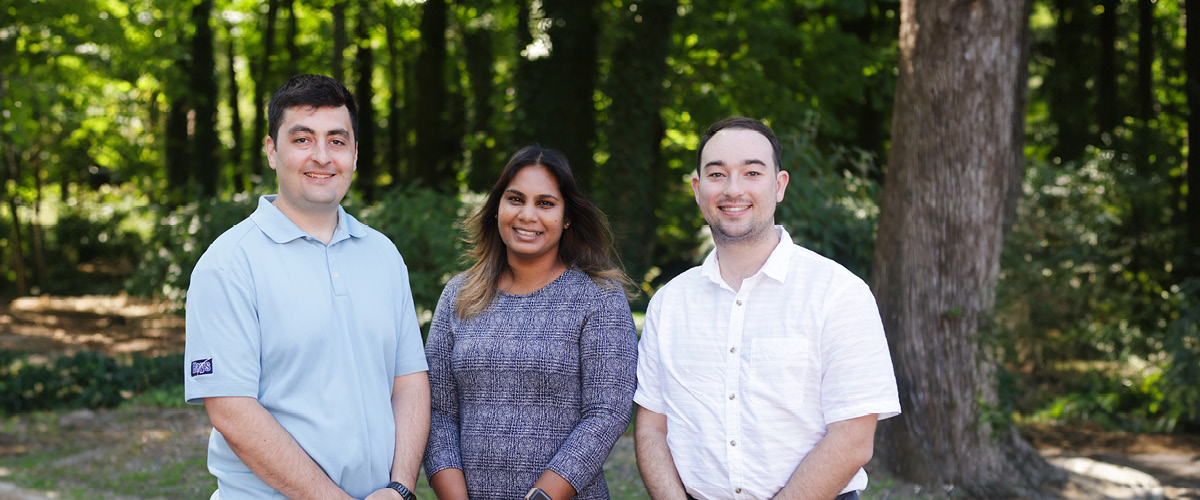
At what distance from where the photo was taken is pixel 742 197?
2873mm

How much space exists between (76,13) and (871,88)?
12351mm

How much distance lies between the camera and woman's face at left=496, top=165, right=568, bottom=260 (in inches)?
125

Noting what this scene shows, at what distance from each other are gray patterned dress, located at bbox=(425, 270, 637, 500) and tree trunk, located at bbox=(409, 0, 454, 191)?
15.5m

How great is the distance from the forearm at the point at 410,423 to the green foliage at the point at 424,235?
5.93 m

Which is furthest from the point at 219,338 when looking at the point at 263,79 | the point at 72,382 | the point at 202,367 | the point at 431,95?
the point at 263,79

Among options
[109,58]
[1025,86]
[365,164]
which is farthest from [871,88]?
[109,58]

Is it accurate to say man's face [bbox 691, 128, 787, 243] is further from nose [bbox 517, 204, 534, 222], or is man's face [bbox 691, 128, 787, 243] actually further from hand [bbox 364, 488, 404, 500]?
hand [bbox 364, 488, 404, 500]

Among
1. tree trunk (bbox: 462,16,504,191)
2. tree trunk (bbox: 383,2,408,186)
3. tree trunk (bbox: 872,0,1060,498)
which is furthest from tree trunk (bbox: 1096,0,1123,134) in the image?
tree trunk (bbox: 383,2,408,186)

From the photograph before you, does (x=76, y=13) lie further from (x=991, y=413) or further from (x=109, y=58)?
(x=991, y=413)

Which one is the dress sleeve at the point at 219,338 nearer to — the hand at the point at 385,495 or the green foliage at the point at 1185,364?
the hand at the point at 385,495

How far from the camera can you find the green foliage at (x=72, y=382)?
30.0 feet

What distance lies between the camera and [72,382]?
371 inches

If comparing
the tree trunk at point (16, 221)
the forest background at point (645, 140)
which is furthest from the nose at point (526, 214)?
the tree trunk at point (16, 221)

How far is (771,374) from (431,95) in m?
17.0
